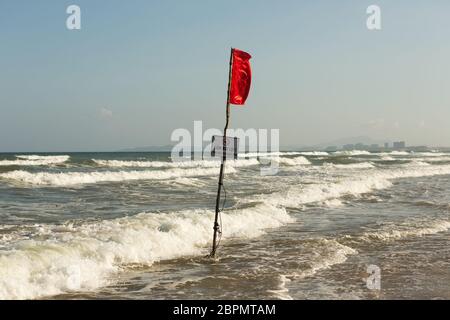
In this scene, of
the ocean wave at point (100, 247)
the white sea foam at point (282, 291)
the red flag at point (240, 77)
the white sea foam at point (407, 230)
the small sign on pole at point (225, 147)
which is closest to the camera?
the white sea foam at point (282, 291)

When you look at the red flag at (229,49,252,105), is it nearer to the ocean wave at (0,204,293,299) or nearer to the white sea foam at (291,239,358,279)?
the white sea foam at (291,239,358,279)

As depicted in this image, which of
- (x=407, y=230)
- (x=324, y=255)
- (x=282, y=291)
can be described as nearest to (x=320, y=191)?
(x=407, y=230)

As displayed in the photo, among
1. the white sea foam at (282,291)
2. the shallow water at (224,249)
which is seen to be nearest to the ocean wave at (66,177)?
the shallow water at (224,249)

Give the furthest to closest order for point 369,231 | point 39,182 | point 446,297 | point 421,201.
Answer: point 39,182 < point 421,201 < point 369,231 < point 446,297

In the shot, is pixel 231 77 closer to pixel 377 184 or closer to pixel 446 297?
pixel 446 297

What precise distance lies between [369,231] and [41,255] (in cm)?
811

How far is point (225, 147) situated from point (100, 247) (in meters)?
2.93

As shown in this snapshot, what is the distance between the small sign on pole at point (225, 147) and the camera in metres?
8.53

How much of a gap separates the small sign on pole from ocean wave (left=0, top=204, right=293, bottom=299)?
246 cm

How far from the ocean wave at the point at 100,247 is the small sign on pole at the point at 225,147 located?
8.06ft

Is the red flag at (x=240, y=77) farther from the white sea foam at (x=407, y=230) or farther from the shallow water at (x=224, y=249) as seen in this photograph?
the white sea foam at (x=407, y=230)
